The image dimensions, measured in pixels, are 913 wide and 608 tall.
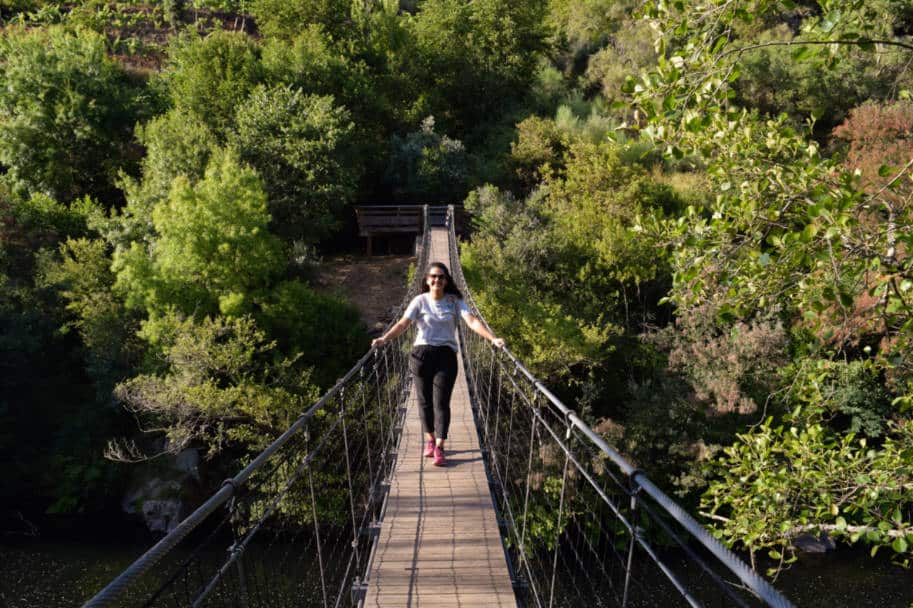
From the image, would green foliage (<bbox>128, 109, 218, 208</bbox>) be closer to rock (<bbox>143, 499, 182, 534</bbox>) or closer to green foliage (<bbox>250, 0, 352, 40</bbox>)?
green foliage (<bbox>250, 0, 352, 40</bbox>)

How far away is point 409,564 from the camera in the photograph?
268cm

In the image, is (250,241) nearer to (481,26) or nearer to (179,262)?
(179,262)

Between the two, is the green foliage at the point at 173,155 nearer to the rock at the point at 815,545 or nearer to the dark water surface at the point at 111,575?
the dark water surface at the point at 111,575

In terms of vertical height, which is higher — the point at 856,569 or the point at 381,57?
the point at 381,57

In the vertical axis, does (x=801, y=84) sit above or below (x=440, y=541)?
above

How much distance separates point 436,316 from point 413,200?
14.3 meters

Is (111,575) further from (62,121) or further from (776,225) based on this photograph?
(62,121)

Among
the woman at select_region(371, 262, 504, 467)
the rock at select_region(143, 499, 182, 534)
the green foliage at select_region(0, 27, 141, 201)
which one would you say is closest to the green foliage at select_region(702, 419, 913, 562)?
the woman at select_region(371, 262, 504, 467)

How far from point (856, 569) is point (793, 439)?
9097mm

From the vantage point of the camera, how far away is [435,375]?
338 centimetres

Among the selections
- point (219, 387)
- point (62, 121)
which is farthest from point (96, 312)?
point (62, 121)

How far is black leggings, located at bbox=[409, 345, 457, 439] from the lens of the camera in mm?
3352

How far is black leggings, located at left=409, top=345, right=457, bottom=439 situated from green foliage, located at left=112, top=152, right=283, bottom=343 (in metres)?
8.85

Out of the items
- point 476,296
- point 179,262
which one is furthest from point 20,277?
point 476,296
